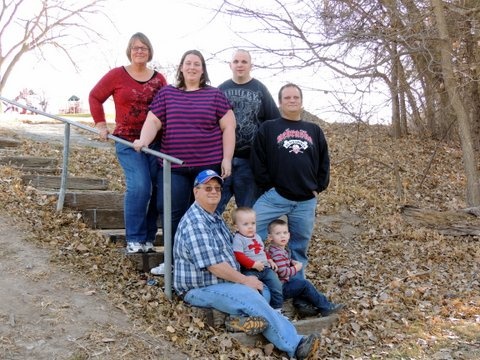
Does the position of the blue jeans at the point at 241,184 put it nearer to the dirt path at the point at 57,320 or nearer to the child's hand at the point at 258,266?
the child's hand at the point at 258,266

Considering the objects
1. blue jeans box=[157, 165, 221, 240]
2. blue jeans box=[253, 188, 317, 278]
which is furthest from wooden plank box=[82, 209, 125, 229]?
blue jeans box=[253, 188, 317, 278]

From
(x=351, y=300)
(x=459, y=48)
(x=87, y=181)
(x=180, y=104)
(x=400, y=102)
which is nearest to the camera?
(x=180, y=104)

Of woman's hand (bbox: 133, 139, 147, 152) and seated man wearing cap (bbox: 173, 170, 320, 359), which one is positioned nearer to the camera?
seated man wearing cap (bbox: 173, 170, 320, 359)

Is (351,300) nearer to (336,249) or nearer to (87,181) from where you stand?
(336,249)

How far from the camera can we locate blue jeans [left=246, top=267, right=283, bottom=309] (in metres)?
5.14

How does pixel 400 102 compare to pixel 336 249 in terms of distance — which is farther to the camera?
pixel 400 102

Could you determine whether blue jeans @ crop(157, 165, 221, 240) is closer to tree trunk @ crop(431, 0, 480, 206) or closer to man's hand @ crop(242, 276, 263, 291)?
man's hand @ crop(242, 276, 263, 291)

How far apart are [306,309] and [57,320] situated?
2.28m

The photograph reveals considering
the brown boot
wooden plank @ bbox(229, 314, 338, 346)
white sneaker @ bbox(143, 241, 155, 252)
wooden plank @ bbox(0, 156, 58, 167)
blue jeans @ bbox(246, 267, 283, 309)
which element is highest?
wooden plank @ bbox(0, 156, 58, 167)

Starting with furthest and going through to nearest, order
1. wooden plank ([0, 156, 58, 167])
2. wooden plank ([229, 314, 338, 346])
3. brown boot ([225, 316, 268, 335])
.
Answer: wooden plank ([0, 156, 58, 167]), wooden plank ([229, 314, 338, 346]), brown boot ([225, 316, 268, 335])

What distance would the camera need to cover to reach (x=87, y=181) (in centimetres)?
805

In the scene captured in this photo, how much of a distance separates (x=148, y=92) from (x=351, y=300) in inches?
117

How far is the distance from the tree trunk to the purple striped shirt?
5.84m

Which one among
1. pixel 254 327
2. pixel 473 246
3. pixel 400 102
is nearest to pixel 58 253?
pixel 254 327
